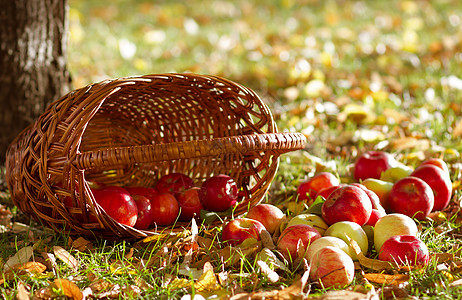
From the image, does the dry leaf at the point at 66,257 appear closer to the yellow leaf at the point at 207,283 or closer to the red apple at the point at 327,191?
the yellow leaf at the point at 207,283

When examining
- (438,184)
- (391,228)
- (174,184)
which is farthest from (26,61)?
(438,184)

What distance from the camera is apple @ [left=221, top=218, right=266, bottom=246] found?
80.6 inches

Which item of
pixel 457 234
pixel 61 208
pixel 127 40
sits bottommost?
pixel 457 234

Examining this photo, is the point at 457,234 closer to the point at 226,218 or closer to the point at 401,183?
the point at 401,183

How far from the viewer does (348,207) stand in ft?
6.81

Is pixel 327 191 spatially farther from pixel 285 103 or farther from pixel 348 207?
pixel 285 103

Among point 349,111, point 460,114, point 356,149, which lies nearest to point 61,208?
point 356,149

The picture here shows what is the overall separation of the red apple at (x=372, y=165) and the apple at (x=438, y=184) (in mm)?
247

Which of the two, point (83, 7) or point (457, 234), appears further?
point (83, 7)

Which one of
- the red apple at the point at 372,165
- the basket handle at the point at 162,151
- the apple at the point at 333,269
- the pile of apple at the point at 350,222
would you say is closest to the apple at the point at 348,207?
the pile of apple at the point at 350,222

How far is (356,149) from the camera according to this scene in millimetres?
3232

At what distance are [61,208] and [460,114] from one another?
2914 mm

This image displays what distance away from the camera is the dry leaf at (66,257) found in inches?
74.9

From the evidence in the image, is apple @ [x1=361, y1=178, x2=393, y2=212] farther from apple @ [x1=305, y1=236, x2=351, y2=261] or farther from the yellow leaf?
the yellow leaf
